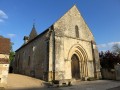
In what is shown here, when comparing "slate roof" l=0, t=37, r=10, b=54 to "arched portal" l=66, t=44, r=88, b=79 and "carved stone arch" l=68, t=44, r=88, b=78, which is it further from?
"carved stone arch" l=68, t=44, r=88, b=78

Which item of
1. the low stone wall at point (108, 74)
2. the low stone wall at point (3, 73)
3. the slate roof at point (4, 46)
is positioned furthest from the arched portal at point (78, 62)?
the low stone wall at point (3, 73)

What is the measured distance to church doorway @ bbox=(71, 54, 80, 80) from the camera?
1875 centimetres

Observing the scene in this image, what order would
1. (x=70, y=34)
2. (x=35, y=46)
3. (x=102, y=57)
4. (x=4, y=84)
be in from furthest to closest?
(x=102, y=57) → (x=35, y=46) → (x=70, y=34) → (x=4, y=84)

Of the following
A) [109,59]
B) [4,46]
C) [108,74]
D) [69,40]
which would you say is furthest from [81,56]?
[4,46]

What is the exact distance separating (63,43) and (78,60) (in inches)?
155

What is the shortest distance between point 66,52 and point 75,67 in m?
2.90

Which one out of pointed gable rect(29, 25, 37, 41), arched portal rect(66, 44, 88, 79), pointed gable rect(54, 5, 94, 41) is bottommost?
arched portal rect(66, 44, 88, 79)

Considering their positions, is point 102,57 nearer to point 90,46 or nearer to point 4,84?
point 90,46

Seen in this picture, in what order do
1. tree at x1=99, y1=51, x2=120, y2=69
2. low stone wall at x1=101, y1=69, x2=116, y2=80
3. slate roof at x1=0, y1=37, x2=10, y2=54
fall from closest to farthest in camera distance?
slate roof at x1=0, y1=37, x2=10, y2=54, low stone wall at x1=101, y1=69, x2=116, y2=80, tree at x1=99, y1=51, x2=120, y2=69

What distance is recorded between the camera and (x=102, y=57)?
941 inches

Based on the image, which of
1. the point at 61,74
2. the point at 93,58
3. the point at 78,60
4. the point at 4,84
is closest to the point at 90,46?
the point at 93,58

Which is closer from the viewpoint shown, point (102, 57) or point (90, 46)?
point (90, 46)

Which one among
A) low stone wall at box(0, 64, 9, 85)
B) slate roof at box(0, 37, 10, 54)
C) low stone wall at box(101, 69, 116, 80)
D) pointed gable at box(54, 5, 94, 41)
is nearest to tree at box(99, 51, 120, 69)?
low stone wall at box(101, 69, 116, 80)

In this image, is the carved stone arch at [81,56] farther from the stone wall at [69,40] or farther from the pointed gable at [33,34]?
the pointed gable at [33,34]
